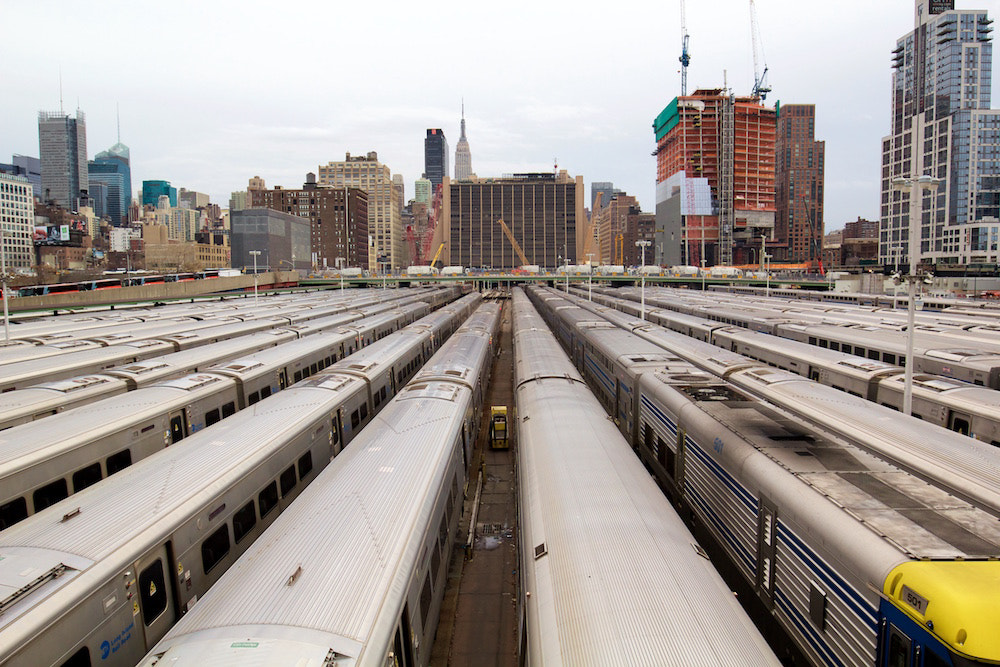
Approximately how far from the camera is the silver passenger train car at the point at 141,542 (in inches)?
258

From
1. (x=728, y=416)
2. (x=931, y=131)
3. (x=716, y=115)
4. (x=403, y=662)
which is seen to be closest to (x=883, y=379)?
(x=728, y=416)

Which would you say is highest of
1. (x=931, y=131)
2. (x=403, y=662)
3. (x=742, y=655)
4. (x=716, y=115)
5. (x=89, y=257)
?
(x=716, y=115)

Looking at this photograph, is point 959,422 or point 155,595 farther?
point 959,422

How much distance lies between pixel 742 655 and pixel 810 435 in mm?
5689

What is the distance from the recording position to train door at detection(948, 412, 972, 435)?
12727 mm

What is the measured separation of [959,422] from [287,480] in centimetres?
1529

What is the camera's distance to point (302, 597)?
6691 mm

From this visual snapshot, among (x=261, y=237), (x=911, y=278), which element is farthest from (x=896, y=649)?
(x=261, y=237)

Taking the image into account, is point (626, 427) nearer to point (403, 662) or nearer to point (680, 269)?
point (403, 662)

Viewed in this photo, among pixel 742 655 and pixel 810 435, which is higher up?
pixel 810 435

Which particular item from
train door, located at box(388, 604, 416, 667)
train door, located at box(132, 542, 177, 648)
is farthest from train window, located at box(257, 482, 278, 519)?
train door, located at box(388, 604, 416, 667)

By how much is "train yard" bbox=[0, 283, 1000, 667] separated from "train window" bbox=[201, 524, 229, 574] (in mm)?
43

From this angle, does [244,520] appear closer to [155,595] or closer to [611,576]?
[155,595]

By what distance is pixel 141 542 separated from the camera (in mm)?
7883
